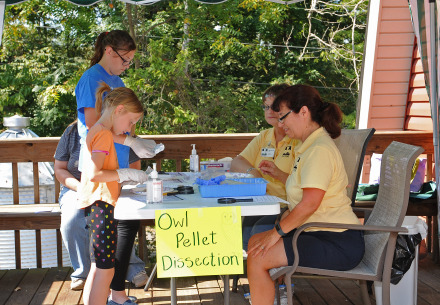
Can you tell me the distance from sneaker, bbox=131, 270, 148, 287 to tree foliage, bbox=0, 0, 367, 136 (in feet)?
25.2

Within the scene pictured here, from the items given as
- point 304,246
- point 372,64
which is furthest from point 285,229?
point 372,64

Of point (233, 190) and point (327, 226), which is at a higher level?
point (233, 190)

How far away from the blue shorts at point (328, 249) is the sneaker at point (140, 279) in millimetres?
1453

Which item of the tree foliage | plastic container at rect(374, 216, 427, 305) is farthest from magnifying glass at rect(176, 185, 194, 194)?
the tree foliage

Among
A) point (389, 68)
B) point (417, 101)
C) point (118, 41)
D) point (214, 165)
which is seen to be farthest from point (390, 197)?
point (389, 68)

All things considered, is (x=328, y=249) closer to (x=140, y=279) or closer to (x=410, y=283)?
(x=410, y=283)

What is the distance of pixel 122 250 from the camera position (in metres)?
2.82

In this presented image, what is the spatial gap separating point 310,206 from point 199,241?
19.6 inches

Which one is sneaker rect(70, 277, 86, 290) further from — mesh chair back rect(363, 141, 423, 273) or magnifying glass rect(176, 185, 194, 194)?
mesh chair back rect(363, 141, 423, 273)

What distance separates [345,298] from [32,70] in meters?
9.98

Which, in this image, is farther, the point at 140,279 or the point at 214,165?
the point at 140,279

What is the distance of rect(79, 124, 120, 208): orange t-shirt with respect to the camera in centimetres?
242

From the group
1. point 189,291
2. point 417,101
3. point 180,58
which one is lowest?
point 189,291

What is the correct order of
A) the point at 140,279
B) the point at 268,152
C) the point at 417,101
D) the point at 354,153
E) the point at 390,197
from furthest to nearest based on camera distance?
1. the point at 417,101
2. the point at 140,279
3. the point at 354,153
4. the point at 268,152
5. the point at 390,197
